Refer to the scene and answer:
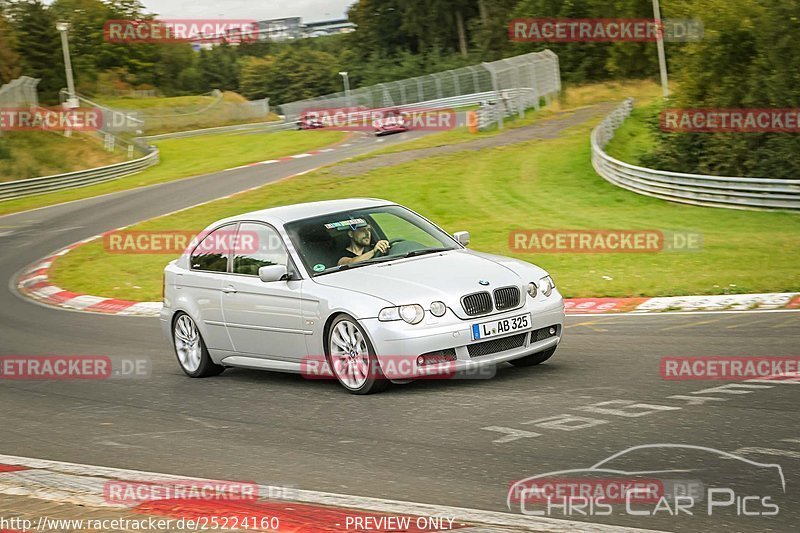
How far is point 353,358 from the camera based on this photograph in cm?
867

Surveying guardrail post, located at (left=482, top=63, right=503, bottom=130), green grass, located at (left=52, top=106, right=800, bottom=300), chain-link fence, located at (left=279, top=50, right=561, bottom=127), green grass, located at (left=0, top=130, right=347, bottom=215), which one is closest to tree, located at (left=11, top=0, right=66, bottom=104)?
green grass, located at (left=0, top=130, right=347, bottom=215)

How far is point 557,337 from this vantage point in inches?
357

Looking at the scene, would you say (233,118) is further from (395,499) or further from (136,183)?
(395,499)

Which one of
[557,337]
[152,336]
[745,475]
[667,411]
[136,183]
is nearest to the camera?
[745,475]

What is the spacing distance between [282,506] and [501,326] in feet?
11.0

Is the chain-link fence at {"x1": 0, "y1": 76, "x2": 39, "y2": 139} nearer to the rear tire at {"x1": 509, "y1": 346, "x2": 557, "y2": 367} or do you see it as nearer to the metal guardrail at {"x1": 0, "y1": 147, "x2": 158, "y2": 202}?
the metal guardrail at {"x1": 0, "y1": 147, "x2": 158, "y2": 202}

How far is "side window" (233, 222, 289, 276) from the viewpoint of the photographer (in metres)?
9.54

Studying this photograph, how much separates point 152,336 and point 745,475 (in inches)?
376

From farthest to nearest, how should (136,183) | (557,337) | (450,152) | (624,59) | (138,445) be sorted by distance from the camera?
(624,59) < (136,183) < (450,152) < (557,337) < (138,445)

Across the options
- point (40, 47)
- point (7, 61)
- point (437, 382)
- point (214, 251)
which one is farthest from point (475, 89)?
point (437, 382)

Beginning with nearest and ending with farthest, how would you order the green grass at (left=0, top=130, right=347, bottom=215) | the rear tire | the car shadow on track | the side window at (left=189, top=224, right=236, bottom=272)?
the car shadow on track → the rear tire → the side window at (left=189, top=224, right=236, bottom=272) → the green grass at (left=0, top=130, right=347, bottom=215)

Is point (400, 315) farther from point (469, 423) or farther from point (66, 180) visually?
point (66, 180)

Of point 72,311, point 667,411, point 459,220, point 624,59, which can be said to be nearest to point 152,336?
point 72,311

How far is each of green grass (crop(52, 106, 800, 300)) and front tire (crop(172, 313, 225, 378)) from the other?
5.70 m
